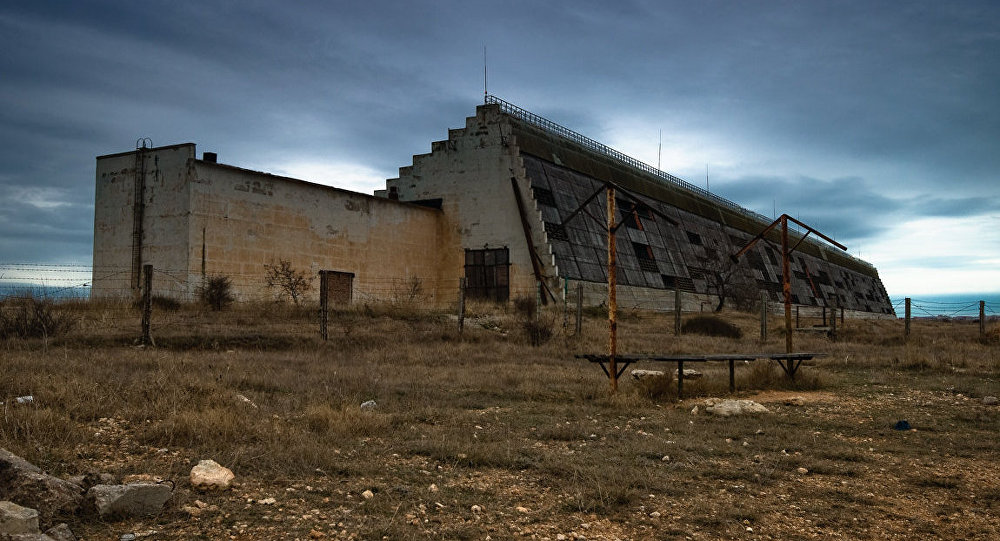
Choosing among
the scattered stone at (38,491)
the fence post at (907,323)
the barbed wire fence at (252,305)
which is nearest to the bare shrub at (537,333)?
the barbed wire fence at (252,305)

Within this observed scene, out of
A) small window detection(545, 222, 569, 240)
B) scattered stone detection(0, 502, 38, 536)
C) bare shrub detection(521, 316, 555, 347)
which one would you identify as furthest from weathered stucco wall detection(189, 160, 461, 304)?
scattered stone detection(0, 502, 38, 536)

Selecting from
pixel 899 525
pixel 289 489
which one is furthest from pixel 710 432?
pixel 289 489

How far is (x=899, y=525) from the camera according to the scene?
468 cm

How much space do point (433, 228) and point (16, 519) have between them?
26.7m

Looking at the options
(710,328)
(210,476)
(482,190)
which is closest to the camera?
(210,476)

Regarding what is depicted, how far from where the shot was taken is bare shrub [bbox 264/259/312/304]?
23.3 meters

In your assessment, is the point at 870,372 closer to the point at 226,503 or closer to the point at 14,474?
the point at 226,503

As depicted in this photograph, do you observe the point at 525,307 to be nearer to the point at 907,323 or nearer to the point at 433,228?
the point at 433,228

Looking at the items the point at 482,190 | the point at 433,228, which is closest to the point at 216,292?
the point at 433,228

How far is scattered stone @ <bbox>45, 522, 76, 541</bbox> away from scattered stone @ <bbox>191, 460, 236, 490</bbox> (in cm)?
98

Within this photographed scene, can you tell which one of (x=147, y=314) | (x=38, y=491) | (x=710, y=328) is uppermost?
(x=147, y=314)

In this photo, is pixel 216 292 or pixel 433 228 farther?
pixel 433 228

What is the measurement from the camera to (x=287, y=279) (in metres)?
23.6

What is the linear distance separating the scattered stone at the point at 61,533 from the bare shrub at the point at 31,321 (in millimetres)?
11071
